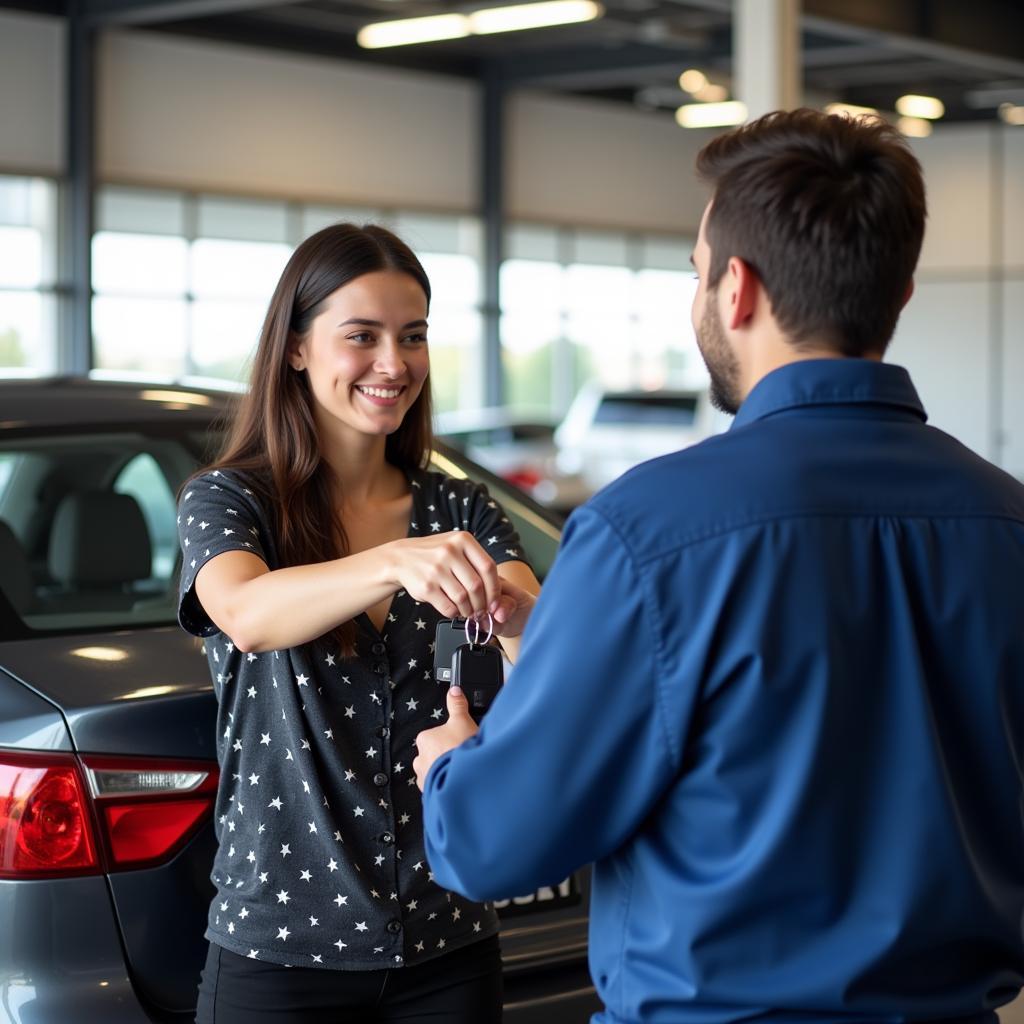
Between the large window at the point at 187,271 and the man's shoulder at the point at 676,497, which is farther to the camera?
the large window at the point at 187,271

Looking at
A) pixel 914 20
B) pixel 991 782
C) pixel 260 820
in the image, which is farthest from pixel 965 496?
pixel 914 20

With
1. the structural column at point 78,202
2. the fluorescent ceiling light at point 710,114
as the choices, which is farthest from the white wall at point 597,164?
the structural column at point 78,202

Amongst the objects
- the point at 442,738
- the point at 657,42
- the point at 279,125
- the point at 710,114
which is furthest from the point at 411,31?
the point at 442,738

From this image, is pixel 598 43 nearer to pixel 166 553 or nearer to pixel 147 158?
pixel 147 158

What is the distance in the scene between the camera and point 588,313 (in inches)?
A: 848

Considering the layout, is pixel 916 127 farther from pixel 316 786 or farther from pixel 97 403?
pixel 316 786

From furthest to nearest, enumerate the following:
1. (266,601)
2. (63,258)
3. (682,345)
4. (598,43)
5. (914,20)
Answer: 1. (682,345)
2. (598,43)
3. (63,258)
4. (914,20)
5. (266,601)

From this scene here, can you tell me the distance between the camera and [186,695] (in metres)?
2.33

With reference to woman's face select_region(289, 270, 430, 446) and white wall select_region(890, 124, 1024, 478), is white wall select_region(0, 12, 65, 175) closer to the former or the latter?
white wall select_region(890, 124, 1024, 478)

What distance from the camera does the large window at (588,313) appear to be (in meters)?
20.3

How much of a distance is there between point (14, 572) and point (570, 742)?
212 cm

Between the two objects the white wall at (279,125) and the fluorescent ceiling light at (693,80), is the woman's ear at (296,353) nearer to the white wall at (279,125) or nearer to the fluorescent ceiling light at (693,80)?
the white wall at (279,125)

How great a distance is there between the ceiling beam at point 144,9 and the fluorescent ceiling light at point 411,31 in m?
0.84

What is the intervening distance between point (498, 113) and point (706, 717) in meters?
18.1
